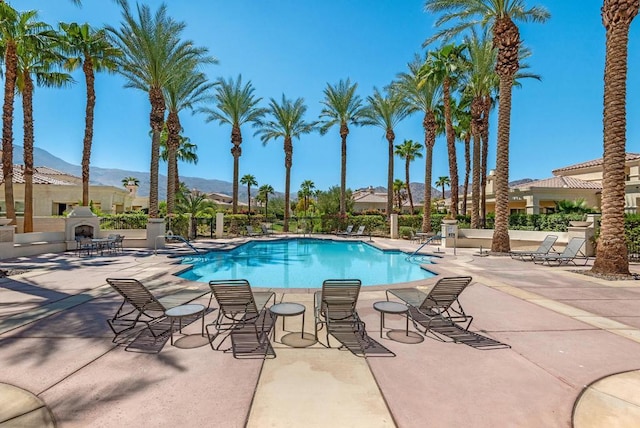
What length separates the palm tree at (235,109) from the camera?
26508 mm

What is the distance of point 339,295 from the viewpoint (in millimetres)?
4969

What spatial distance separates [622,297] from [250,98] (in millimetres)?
26401

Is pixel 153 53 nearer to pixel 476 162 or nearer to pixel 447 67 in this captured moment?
pixel 447 67

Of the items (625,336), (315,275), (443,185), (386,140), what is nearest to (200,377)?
(625,336)

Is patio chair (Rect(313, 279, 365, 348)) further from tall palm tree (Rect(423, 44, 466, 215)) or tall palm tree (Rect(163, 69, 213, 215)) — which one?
tall palm tree (Rect(423, 44, 466, 215))

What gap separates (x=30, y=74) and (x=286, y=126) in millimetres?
17117

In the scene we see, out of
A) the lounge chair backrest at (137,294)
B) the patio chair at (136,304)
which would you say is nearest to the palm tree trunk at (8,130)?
the patio chair at (136,304)

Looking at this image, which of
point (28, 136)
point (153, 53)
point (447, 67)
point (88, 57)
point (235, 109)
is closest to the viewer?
point (28, 136)

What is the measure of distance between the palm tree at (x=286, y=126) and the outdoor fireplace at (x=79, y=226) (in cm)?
1429

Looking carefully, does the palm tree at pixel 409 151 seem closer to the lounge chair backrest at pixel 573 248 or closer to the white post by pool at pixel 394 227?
the white post by pool at pixel 394 227

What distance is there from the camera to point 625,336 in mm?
4812

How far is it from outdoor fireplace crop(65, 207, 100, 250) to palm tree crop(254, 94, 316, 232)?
14.3m

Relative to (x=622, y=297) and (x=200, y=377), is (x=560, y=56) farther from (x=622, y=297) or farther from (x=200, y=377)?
(x=200, y=377)

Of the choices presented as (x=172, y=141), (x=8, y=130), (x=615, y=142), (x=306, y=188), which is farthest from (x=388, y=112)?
(x=306, y=188)
